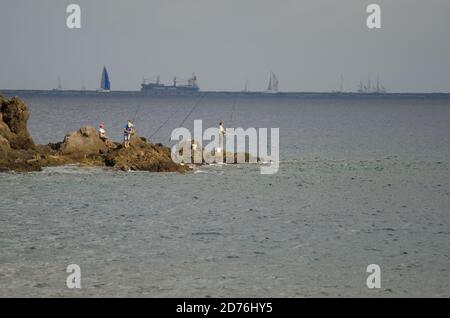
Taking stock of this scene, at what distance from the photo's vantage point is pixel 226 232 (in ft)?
83.8

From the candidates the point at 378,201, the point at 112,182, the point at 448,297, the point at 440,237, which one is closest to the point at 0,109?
the point at 112,182

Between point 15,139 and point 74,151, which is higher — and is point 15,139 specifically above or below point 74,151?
above

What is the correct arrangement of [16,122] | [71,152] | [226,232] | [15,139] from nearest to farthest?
[226,232] < [15,139] < [71,152] < [16,122]

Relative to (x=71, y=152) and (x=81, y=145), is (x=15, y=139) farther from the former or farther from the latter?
(x=81, y=145)

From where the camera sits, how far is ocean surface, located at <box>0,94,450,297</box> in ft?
63.7

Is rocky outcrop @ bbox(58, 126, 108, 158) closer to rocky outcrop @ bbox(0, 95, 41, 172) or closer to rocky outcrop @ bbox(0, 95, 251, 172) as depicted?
rocky outcrop @ bbox(0, 95, 251, 172)

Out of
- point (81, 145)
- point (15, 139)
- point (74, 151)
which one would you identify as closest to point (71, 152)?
point (74, 151)

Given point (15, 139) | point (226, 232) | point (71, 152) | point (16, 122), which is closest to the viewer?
point (226, 232)

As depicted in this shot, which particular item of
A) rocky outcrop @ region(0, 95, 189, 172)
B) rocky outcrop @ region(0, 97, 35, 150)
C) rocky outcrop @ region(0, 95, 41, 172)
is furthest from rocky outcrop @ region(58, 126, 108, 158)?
rocky outcrop @ region(0, 97, 35, 150)

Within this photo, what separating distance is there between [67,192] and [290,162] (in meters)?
17.5

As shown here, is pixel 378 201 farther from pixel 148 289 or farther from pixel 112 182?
pixel 148 289

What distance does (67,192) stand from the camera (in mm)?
32844

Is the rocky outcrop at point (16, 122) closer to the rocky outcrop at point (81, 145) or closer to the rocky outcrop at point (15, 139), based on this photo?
the rocky outcrop at point (15, 139)

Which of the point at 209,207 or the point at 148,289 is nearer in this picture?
the point at 148,289
